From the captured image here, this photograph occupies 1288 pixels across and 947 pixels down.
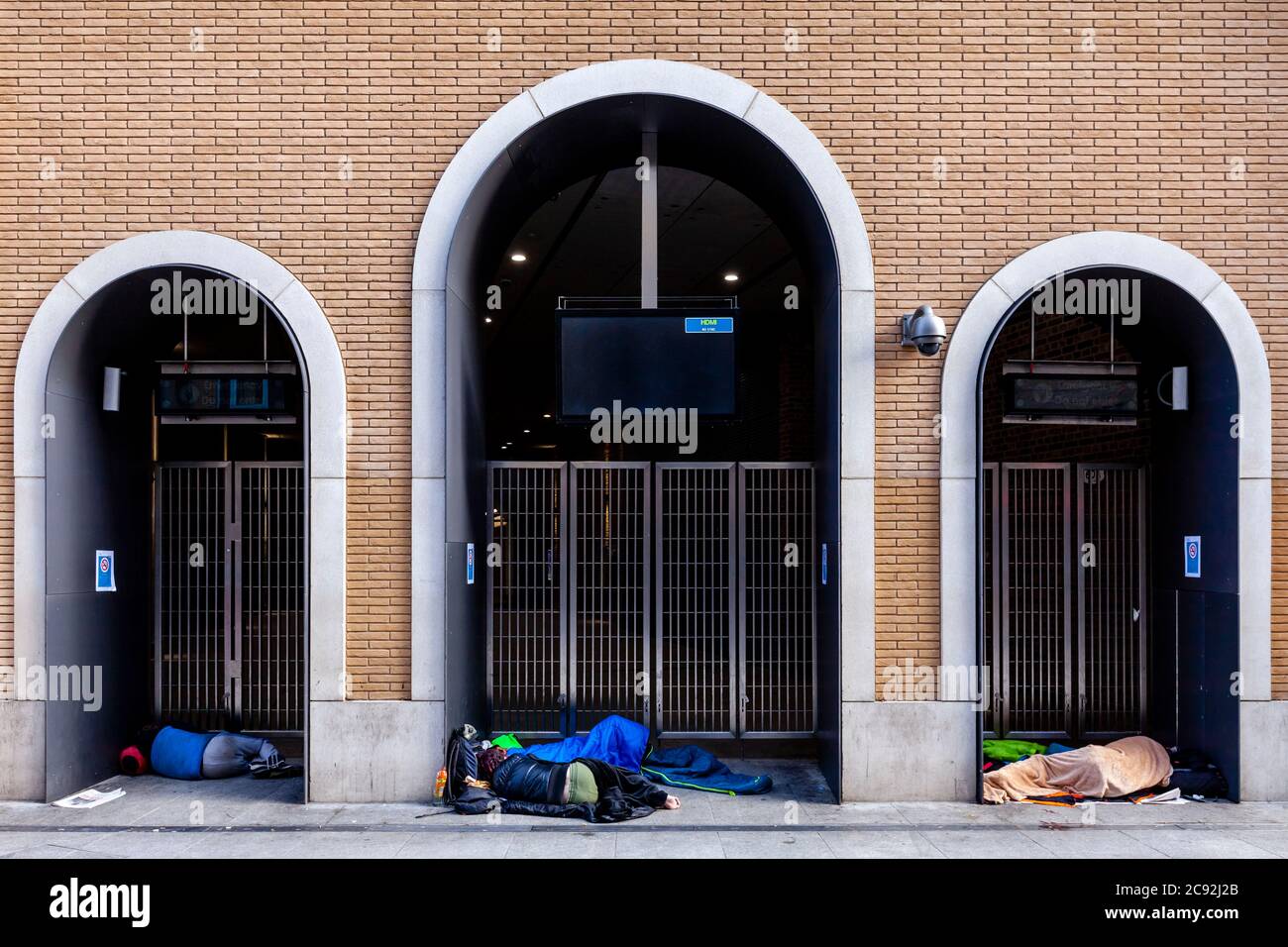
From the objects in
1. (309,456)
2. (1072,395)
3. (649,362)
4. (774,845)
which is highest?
(649,362)

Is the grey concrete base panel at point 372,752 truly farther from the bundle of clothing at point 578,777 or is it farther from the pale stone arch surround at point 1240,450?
the pale stone arch surround at point 1240,450

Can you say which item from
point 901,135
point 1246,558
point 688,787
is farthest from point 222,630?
point 1246,558

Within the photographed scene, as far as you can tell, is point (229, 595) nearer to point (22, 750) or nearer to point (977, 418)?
point (22, 750)

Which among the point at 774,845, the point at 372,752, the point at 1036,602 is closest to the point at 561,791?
the point at 372,752

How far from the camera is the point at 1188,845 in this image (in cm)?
640

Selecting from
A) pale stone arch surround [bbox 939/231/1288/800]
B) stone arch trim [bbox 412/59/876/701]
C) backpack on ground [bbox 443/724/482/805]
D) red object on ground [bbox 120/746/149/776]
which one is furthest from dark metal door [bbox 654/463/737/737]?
red object on ground [bbox 120/746/149/776]

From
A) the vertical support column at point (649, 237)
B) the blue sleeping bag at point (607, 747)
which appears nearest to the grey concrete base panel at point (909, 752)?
the blue sleeping bag at point (607, 747)

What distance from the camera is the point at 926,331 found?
6.98 metres

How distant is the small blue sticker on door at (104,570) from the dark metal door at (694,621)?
5.09 m

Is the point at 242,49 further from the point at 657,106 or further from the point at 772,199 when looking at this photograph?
the point at 772,199

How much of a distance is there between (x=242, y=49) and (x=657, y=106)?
11.9 ft

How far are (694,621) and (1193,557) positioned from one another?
4690mm

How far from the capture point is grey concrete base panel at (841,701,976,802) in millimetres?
→ 7250

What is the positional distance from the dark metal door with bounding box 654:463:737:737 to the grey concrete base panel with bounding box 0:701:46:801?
539 cm
